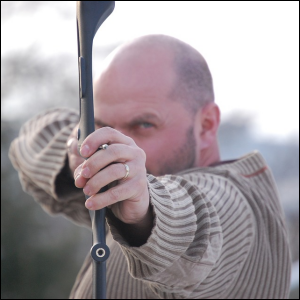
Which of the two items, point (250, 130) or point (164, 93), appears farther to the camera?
point (250, 130)

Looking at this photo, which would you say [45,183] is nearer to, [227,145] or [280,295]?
[280,295]

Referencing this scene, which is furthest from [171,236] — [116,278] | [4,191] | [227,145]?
[227,145]

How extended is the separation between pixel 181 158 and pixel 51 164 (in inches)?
24.1

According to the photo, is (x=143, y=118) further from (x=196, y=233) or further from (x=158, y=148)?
(x=196, y=233)

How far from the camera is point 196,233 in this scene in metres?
1.20

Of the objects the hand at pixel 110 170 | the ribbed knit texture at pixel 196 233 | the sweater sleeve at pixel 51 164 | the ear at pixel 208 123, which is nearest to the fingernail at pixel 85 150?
the hand at pixel 110 170

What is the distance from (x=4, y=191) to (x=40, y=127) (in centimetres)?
392

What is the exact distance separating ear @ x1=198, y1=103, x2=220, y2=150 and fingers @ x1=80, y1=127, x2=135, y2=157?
0.87 meters

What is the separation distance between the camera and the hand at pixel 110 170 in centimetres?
87

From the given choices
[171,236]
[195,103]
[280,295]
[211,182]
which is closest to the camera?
[171,236]

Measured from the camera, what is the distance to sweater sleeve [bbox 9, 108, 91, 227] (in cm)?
209

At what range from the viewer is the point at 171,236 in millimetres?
1087

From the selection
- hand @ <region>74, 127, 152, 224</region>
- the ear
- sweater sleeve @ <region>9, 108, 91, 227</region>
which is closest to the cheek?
the ear

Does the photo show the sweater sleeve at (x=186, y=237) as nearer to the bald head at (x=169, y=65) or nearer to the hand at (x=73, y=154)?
the bald head at (x=169, y=65)
